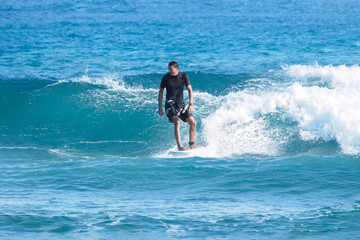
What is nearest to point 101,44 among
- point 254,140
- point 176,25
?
point 176,25

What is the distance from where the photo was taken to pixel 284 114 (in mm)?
12289

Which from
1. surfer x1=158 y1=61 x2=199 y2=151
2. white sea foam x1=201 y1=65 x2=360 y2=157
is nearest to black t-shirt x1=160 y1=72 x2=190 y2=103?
surfer x1=158 y1=61 x2=199 y2=151

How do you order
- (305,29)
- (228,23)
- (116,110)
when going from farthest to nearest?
(228,23) < (305,29) < (116,110)

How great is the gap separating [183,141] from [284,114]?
2.79 metres

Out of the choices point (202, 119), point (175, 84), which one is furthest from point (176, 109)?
point (202, 119)

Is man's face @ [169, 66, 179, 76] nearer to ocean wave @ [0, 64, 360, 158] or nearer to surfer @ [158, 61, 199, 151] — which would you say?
surfer @ [158, 61, 199, 151]

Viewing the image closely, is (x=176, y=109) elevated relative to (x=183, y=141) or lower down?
elevated

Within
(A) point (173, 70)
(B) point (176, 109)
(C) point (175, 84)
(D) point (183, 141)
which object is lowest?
(D) point (183, 141)

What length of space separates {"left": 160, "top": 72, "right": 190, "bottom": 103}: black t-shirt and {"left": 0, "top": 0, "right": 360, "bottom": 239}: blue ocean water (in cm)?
119

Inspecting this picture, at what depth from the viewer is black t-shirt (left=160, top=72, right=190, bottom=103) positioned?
9.65 m

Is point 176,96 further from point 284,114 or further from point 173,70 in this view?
point 284,114

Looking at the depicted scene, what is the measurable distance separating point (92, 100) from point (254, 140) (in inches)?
233

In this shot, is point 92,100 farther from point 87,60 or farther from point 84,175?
point 87,60

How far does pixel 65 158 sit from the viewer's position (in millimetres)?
10742
